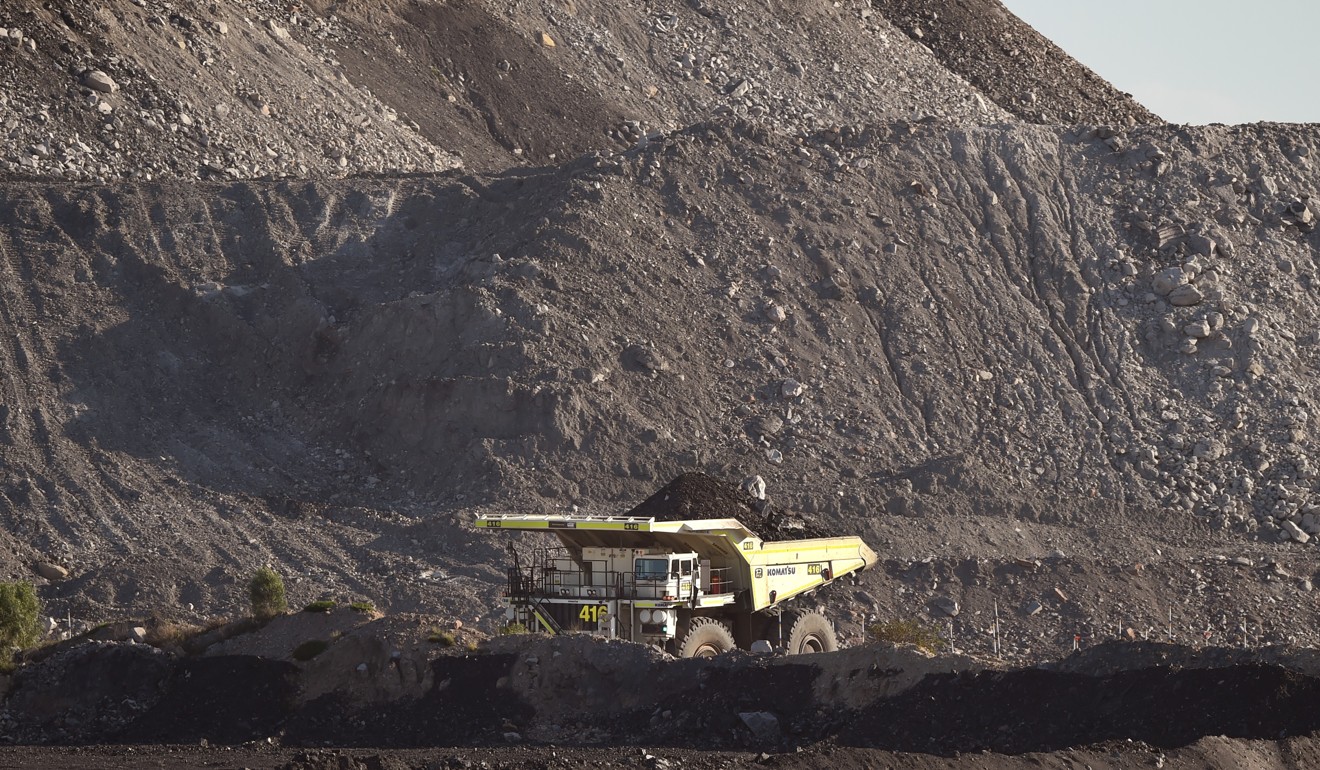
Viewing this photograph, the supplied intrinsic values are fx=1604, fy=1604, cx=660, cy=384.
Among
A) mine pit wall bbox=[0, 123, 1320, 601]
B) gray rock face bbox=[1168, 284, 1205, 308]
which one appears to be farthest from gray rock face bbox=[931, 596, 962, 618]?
gray rock face bbox=[1168, 284, 1205, 308]

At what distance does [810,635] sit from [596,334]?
13.0 meters

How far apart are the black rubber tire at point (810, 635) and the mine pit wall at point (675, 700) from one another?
2601 millimetres

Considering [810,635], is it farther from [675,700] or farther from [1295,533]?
[1295,533]

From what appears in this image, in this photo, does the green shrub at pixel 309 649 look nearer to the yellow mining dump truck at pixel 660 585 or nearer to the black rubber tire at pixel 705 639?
the yellow mining dump truck at pixel 660 585

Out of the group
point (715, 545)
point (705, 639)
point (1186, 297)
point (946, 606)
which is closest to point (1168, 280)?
point (1186, 297)

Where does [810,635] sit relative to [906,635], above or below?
above

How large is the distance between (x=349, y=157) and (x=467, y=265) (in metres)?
9.38

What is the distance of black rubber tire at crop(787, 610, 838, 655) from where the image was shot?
2167 cm

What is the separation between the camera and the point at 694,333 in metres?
34.6

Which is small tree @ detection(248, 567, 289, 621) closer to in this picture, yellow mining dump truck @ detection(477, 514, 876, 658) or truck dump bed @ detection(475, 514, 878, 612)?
truck dump bed @ detection(475, 514, 878, 612)

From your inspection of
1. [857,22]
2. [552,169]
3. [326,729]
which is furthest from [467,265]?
[857,22]

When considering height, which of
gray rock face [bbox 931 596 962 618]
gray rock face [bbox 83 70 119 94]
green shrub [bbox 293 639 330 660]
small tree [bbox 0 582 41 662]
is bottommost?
small tree [bbox 0 582 41 662]

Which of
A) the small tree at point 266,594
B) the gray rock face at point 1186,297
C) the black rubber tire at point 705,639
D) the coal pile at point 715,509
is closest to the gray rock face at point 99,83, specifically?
the small tree at point 266,594

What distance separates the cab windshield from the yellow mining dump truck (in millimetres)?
13
